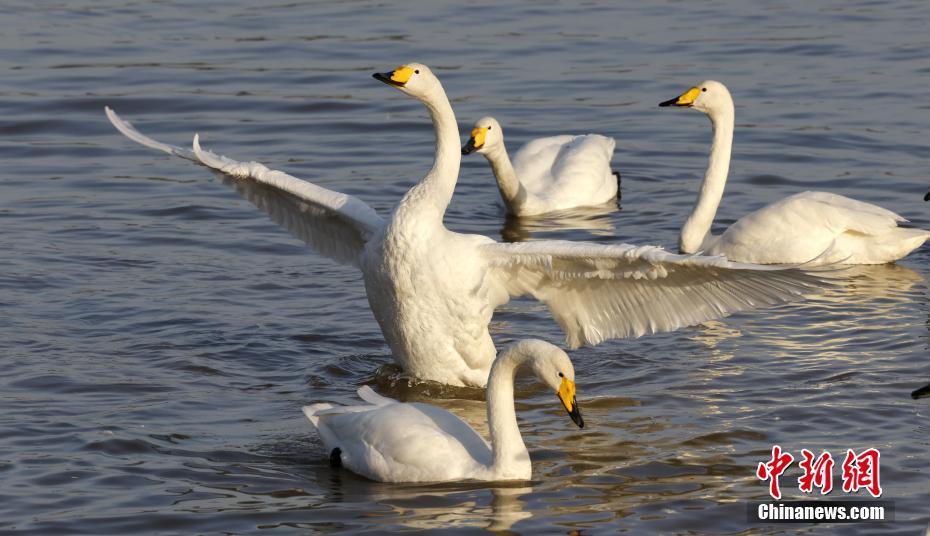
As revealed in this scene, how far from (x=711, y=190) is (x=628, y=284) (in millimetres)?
3784

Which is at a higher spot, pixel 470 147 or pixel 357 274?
pixel 470 147

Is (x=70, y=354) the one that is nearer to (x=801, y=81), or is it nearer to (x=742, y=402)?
(x=742, y=402)

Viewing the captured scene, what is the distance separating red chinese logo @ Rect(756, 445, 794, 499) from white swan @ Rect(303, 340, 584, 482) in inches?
38.0

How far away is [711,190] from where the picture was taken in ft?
41.2

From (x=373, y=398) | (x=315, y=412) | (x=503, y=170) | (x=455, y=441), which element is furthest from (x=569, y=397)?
(x=503, y=170)

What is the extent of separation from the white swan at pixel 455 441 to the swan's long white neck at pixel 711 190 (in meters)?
4.62

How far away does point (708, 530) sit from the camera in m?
7.19

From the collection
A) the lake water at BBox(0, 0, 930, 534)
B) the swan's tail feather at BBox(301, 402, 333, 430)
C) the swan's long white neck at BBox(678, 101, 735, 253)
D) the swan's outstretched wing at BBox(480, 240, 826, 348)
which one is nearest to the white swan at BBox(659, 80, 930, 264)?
the lake water at BBox(0, 0, 930, 534)

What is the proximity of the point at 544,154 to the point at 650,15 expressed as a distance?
6243 millimetres

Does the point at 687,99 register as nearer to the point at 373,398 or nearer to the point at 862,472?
the point at 373,398

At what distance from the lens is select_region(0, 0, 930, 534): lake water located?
7.64 meters

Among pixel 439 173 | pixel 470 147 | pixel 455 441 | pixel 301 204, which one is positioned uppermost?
pixel 470 147

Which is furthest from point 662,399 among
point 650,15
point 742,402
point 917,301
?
point 650,15

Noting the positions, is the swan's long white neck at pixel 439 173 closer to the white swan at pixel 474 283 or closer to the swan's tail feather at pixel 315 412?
the white swan at pixel 474 283
